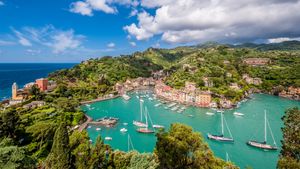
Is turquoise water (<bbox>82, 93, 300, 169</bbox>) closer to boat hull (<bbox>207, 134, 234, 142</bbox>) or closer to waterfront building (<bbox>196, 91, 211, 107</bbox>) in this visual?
boat hull (<bbox>207, 134, 234, 142</bbox>)

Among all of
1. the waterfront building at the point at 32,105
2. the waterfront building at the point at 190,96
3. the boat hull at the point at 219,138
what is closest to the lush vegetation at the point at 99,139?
the waterfront building at the point at 32,105

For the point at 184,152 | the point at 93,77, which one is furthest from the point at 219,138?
the point at 93,77

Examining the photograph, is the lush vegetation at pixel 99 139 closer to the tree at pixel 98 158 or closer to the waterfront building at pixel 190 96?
the tree at pixel 98 158

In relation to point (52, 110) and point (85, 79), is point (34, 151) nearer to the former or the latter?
point (52, 110)

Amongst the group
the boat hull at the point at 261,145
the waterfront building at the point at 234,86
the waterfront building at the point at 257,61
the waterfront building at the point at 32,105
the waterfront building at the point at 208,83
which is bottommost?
the boat hull at the point at 261,145

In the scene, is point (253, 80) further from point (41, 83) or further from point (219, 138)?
point (41, 83)
